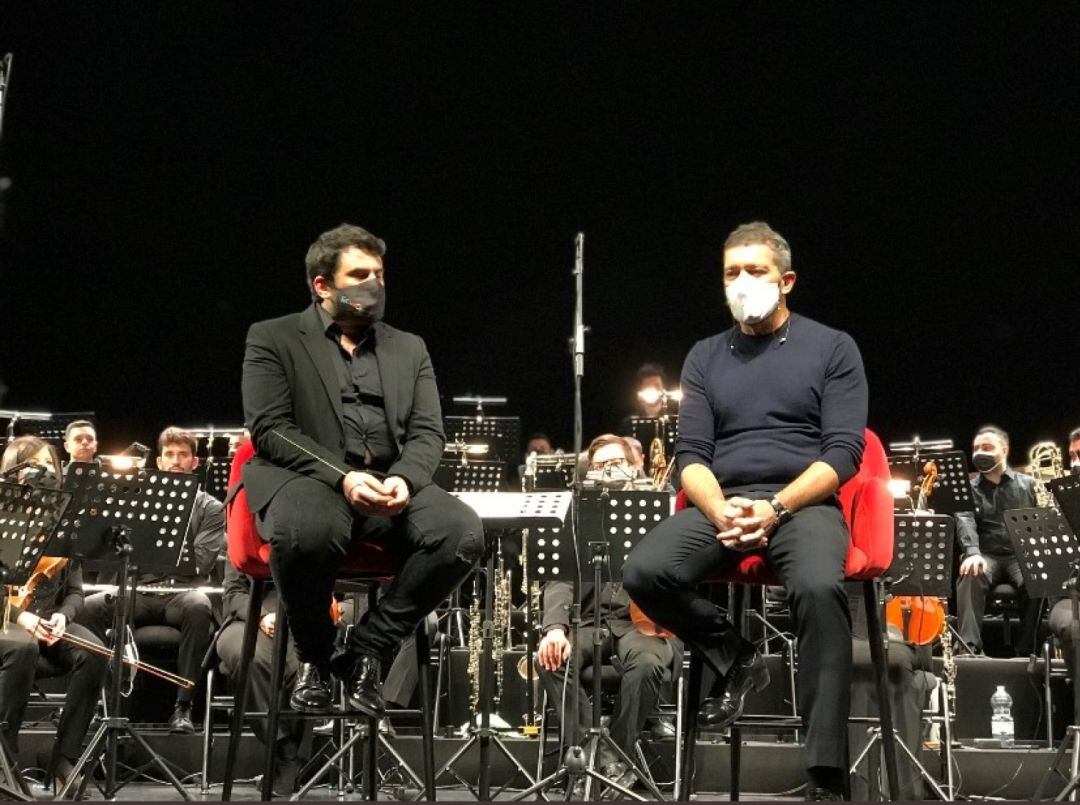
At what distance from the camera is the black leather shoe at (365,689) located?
3219mm

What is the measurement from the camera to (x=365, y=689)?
10.6 ft

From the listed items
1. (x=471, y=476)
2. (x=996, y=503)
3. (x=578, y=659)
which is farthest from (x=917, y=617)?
(x=996, y=503)

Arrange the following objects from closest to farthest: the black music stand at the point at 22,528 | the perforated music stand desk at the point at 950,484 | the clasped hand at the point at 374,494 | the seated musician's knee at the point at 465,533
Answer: the clasped hand at the point at 374,494 < the seated musician's knee at the point at 465,533 < the black music stand at the point at 22,528 < the perforated music stand desk at the point at 950,484

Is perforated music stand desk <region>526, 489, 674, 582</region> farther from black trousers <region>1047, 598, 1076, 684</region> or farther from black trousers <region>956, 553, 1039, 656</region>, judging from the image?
black trousers <region>956, 553, 1039, 656</region>

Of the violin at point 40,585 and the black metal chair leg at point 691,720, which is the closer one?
the black metal chair leg at point 691,720

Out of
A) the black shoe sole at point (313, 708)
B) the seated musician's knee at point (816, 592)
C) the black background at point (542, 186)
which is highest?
the black background at point (542, 186)

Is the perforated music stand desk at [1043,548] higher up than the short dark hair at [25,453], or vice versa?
the short dark hair at [25,453]

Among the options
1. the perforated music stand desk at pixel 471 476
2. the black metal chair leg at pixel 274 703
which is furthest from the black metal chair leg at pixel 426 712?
the perforated music stand desk at pixel 471 476

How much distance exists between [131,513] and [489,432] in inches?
124

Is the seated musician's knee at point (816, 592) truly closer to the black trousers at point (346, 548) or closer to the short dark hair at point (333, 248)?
the black trousers at point (346, 548)

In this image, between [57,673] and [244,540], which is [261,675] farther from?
[244,540]

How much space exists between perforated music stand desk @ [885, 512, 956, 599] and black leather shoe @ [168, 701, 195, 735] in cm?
318

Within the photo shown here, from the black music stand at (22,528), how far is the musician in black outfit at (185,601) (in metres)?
1.39

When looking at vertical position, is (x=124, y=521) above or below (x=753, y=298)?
below
